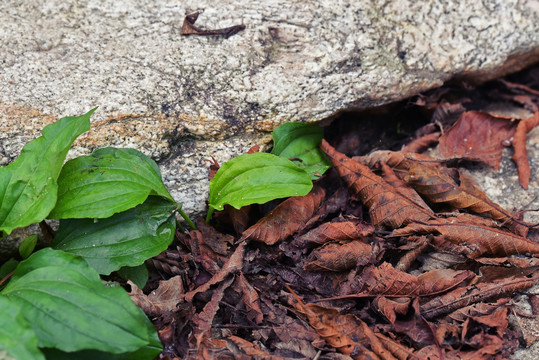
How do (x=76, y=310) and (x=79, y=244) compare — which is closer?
(x=76, y=310)

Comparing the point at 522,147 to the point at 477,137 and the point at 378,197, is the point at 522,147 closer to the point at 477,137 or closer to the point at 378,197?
the point at 477,137

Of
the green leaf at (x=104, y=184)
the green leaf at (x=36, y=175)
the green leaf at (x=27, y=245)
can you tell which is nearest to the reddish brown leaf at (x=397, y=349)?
the green leaf at (x=104, y=184)

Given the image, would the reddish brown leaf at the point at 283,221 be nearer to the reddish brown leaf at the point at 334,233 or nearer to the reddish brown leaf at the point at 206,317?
the reddish brown leaf at the point at 334,233

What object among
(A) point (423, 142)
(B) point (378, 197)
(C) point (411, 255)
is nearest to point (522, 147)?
(A) point (423, 142)

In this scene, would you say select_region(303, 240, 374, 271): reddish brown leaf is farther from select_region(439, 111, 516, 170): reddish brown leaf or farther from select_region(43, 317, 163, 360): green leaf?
select_region(439, 111, 516, 170): reddish brown leaf

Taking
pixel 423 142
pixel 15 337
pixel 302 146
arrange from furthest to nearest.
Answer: pixel 423 142 → pixel 302 146 → pixel 15 337

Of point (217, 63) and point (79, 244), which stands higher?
point (217, 63)

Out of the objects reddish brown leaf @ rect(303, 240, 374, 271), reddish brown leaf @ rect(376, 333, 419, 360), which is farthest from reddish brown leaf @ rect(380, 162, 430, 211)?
reddish brown leaf @ rect(376, 333, 419, 360)

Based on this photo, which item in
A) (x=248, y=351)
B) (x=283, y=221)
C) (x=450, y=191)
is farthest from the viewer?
(x=450, y=191)

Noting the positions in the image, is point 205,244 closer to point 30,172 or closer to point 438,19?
point 30,172
